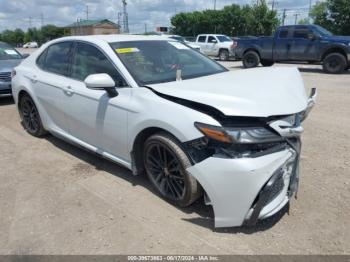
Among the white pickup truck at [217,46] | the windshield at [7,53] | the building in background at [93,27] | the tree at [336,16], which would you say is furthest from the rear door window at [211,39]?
the building in background at [93,27]

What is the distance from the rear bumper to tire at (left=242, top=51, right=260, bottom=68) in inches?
551

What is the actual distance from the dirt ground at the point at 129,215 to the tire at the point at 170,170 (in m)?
0.15

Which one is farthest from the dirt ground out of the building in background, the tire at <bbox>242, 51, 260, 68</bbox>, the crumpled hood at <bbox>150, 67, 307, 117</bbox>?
the building in background

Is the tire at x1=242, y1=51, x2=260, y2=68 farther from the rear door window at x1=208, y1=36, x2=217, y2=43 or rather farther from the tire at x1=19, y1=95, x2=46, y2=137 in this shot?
the tire at x1=19, y1=95, x2=46, y2=137

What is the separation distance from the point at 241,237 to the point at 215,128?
3.23 feet

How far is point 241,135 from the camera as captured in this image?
2811 millimetres

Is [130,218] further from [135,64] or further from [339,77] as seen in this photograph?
[339,77]

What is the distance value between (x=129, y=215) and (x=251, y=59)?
14.3m

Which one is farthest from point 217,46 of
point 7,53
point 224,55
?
point 7,53

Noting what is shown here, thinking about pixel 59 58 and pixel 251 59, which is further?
pixel 251 59

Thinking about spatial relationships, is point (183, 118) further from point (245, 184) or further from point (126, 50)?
point (126, 50)

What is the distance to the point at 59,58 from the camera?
4.86 meters

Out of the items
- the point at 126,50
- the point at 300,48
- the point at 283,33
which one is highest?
the point at 283,33

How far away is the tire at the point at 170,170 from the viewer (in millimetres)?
3188
